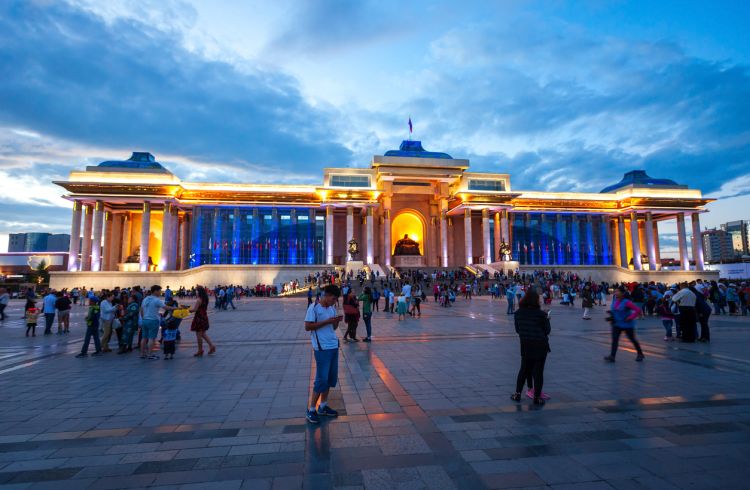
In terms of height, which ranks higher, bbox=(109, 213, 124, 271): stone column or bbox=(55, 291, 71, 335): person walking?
bbox=(109, 213, 124, 271): stone column

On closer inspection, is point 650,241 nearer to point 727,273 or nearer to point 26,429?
point 727,273

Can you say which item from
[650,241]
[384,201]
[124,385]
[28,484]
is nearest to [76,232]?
[384,201]

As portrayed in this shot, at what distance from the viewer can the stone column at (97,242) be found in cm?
4409

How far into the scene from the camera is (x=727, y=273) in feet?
170

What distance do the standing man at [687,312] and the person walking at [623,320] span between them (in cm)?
325

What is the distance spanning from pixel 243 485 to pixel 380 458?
1333 millimetres

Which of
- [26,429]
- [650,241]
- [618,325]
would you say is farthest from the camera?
[650,241]

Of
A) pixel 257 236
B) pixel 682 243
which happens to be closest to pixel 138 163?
pixel 257 236

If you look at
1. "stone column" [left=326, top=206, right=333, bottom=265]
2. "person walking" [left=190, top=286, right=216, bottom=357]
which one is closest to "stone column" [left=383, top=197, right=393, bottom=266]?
"stone column" [left=326, top=206, right=333, bottom=265]

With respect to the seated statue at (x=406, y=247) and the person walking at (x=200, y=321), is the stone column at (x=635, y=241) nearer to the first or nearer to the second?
the seated statue at (x=406, y=247)

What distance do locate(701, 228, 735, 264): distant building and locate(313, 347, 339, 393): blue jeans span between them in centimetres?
18019

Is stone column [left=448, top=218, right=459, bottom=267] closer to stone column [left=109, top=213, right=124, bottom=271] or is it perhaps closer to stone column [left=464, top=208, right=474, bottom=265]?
stone column [left=464, top=208, right=474, bottom=265]

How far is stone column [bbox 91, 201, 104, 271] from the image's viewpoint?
44094 millimetres

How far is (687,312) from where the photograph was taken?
35.7ft
